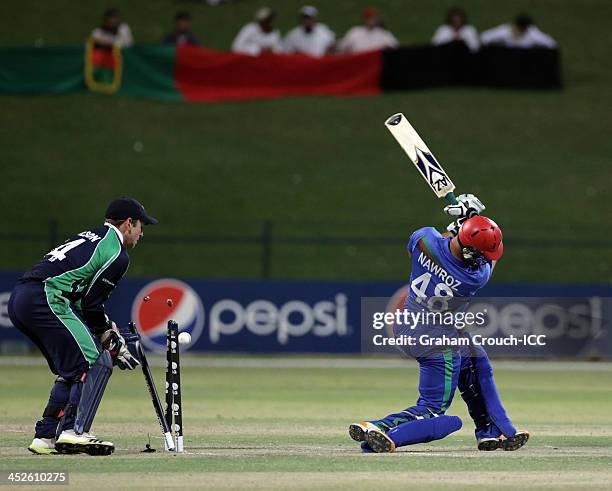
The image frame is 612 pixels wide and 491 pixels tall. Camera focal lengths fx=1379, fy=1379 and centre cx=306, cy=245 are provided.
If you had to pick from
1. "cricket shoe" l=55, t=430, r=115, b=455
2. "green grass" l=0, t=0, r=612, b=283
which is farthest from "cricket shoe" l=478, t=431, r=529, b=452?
"green grass" l=0, t=0, r=612, b=283

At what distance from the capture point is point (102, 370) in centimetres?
1025

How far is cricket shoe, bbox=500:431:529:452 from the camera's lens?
11.0 metres

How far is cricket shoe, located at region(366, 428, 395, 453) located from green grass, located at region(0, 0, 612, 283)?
48.1ft

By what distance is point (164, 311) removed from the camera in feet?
74.7

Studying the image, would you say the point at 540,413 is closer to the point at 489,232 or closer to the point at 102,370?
the point at 489,232

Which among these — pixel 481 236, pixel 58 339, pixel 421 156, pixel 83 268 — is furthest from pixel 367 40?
pixel 58 339

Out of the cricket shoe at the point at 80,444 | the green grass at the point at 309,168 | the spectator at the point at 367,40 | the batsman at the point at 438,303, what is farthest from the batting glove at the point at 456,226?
the spectator at the point at 367,40

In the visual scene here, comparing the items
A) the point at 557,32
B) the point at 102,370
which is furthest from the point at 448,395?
the point at 557,32

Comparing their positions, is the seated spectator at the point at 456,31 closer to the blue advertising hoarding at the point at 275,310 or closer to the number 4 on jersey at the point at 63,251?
the blue advertising hoarding at the point at 275,310

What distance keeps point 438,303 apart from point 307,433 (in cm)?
233

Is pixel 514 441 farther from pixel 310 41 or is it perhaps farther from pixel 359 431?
pixel 310 41

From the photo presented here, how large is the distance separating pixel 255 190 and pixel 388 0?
11728mm

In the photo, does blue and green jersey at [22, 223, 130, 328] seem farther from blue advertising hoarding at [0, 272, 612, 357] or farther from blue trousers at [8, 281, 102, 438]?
blue advertising hoarding at [0, 272, 612, 357]

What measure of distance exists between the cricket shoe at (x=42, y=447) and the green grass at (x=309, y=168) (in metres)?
15.1
